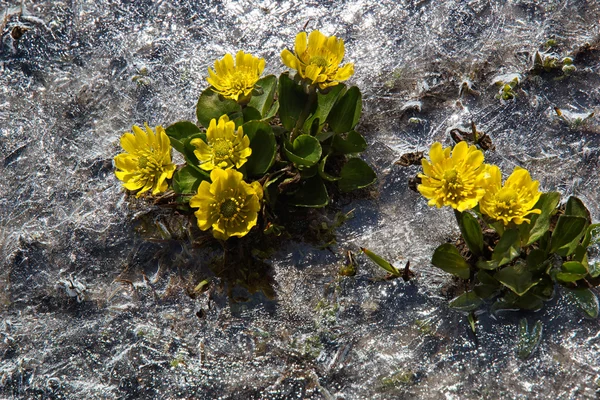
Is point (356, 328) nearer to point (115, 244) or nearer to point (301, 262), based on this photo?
point (301, 262)

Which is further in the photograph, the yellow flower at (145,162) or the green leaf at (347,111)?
the green leaf at (347,111)

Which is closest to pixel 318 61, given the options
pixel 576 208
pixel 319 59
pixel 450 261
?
pixel 319 59

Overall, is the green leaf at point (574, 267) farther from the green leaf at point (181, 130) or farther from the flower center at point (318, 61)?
the green leaf at point (181, 130)

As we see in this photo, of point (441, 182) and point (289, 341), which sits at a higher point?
point (441, 182)

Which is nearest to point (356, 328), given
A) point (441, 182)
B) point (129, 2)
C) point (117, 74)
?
point (441, 182)

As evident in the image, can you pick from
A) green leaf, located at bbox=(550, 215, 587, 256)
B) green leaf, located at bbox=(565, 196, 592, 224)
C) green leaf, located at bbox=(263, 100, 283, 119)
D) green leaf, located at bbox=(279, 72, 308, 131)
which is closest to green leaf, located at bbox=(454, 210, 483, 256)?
green leaf, located at bbox=(550, 215, 587, 256)

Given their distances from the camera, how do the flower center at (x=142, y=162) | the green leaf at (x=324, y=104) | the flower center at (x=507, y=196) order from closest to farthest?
the flower center at (x=507, y=196) < the flower center at (x=142, y=162) < the green leaf at (x=324, y=104)

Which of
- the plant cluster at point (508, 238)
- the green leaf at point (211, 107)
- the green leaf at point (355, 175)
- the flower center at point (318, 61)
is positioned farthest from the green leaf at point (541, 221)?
the green leaf at point (211, 107)
